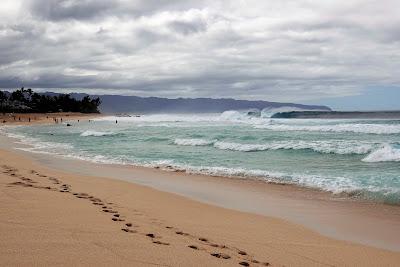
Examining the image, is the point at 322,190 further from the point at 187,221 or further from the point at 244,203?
the point at 187,221

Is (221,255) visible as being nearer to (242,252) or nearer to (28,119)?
(242,252)

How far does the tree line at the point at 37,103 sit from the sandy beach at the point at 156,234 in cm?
11076

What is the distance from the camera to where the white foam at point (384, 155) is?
1594cm

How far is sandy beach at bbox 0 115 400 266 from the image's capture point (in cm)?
404

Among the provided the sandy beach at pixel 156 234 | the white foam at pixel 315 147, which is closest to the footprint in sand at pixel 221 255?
the sandy beach at pixel 156 234

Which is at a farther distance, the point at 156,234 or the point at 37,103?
the point at 37,103

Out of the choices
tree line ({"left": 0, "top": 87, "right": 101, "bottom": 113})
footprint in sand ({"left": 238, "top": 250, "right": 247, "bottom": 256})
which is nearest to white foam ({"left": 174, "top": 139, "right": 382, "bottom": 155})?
footprint in sand ({"left": 238, "top": 250, "right": 247, "bottom": 256})

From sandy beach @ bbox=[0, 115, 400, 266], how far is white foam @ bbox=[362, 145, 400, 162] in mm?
8143

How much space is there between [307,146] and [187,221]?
15.1m

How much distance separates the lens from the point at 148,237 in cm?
494

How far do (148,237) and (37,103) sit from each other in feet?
408

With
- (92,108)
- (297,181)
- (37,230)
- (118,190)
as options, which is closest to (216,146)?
(297,181)

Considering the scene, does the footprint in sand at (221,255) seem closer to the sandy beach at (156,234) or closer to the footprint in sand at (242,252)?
the sandy beach at (156,234)

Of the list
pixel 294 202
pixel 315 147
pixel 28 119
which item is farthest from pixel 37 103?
pixel 294 202
